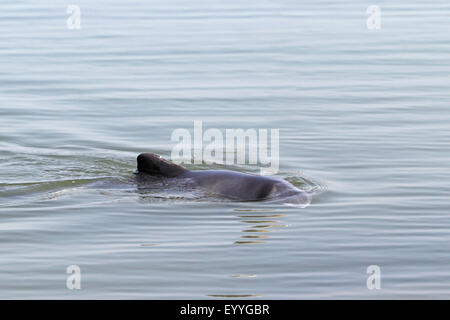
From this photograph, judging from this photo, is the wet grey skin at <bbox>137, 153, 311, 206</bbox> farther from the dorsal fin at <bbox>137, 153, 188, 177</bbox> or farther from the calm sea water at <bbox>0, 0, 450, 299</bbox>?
the calm sea water at <bbox>0, 0, 450, 299</bbox>

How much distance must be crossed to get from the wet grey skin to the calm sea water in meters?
0.30

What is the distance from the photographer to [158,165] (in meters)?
12.3

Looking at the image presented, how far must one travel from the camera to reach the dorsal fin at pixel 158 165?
40.1ft

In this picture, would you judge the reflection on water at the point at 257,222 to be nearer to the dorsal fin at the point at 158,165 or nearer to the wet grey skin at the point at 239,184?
the wet grey skin at the point at 239,184

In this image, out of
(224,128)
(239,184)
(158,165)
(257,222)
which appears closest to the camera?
(257,222)

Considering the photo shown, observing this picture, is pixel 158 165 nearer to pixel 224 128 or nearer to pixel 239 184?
pixel 239 184

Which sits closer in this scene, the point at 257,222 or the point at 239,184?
the point at 257,222

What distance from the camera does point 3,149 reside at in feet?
49.2

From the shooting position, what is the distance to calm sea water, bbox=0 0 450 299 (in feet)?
30.2

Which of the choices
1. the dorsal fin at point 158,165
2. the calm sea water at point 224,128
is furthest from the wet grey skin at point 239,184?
the calm sea water at point 224,128

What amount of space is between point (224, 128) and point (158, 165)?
14.0 feet

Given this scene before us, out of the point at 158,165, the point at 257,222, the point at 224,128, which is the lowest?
the point at 257,222

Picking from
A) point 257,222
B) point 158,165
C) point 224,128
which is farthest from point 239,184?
point 224,128
